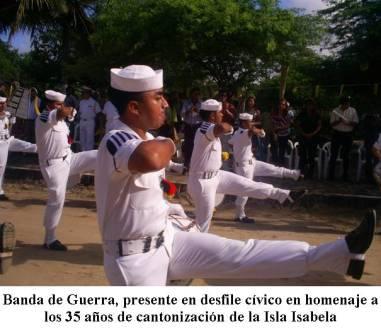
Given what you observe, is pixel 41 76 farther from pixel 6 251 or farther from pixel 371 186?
pixel 6 251

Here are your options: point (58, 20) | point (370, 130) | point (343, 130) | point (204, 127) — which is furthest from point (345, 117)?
point (58, 20)

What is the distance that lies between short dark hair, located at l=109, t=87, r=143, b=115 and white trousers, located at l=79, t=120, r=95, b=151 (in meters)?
10.5

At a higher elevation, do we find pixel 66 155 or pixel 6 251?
pixel 66 155

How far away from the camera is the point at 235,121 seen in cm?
1252

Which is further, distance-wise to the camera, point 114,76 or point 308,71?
point 308,71

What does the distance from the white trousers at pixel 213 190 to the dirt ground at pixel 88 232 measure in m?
1.17

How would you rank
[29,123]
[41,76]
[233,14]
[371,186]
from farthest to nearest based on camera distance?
[41,76] → [29,123] → [233,14] → [371,186]

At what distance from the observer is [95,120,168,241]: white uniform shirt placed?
10.3 ft

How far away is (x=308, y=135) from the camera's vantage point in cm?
1224

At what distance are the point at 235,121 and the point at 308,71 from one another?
5985mm

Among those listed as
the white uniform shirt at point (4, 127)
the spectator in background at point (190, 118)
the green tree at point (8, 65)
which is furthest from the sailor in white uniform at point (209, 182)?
the green tree at point (8, 65)

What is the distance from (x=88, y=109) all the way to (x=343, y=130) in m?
6.22

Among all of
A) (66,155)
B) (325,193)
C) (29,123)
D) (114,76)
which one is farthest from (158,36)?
(114,76)

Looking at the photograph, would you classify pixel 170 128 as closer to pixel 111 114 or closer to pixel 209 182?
pixel 111 114
